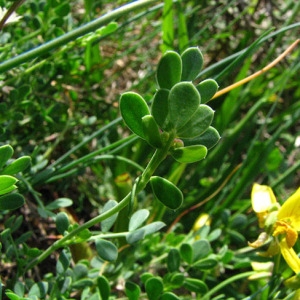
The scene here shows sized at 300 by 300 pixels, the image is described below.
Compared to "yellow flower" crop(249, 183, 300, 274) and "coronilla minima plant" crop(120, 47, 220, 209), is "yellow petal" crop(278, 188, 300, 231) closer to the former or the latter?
"yellow flower" crop(249, 183, 300, 274)

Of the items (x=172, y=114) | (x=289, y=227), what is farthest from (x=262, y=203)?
(x=172, y=114)

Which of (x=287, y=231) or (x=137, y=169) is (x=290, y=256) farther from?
(x=137, y=169)

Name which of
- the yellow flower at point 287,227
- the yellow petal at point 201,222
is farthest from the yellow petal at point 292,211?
the yellow petal at point 201,222

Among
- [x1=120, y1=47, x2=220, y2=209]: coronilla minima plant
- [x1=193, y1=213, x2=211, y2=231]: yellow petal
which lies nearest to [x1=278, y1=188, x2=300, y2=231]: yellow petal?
[x1=120, y1=47, x2=220, y2=209]: coronilla minima plant

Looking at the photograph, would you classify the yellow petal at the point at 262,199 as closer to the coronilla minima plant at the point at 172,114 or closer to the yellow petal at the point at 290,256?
the yellow petal at the point at 290,256

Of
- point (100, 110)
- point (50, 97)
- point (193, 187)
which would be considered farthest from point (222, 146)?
point (50, 97)

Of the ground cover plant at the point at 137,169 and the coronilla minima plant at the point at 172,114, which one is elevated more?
the coronilla minima plant at the point at 172,114

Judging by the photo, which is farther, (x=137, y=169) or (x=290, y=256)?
(x=137, y=169)

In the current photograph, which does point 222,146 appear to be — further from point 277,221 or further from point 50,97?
point 277,221
